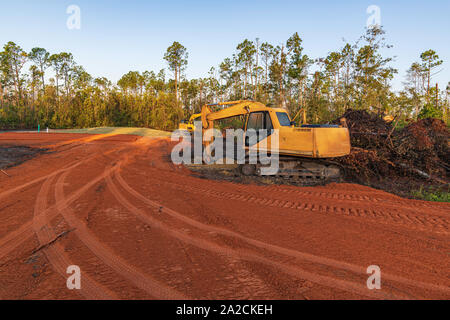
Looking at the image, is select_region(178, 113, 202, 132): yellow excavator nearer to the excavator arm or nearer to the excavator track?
the excavator arm

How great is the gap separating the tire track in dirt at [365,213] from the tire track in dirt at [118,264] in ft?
9.83

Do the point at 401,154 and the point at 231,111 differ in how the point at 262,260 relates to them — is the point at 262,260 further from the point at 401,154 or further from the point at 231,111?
the point at 401,154

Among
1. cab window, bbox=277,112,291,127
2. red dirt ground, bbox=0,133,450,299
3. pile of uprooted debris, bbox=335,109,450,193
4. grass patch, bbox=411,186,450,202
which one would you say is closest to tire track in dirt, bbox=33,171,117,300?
red dirt ground, bbox=0,133,450,299

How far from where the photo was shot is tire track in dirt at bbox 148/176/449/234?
4258 mm

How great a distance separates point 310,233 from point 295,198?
2.02 m

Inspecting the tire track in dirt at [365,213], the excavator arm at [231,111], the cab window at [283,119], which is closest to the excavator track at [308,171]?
the cab window at [283,119]

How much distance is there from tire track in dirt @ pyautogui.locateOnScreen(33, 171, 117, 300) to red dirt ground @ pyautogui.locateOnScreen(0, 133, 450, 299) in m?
0.02

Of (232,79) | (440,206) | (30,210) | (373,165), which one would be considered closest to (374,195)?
(440,206)

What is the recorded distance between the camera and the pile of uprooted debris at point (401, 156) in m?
8.23

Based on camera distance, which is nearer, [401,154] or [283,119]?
[283,119]

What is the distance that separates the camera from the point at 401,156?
8539 millimetres

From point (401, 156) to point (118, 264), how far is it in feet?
31.1

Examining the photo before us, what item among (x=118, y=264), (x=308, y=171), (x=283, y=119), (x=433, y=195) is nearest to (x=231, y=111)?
(x=283, y=119)

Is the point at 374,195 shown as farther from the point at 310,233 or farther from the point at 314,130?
the point at 310,233
